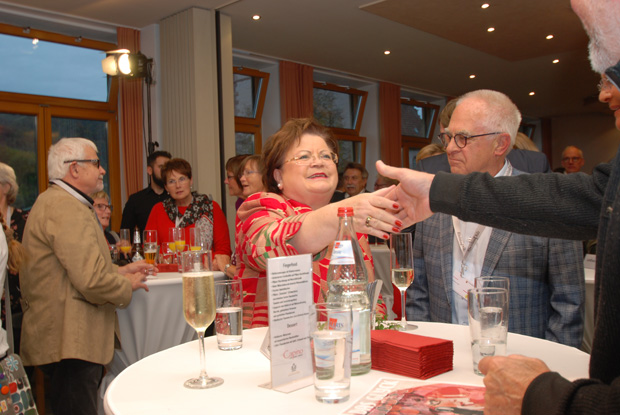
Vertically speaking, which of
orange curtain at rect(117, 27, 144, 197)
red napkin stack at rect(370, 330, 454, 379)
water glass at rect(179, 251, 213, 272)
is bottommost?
red napkin stack at rect(370, 330, 454, 379)

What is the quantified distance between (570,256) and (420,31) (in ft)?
22.0

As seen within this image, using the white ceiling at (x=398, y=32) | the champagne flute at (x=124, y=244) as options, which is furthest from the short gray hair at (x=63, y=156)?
the white ceiling at (x=398, y=32)

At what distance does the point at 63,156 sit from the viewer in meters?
3.11

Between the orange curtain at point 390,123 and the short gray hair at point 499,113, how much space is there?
8.78 metres

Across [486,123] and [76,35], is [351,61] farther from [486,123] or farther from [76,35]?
[486,123]

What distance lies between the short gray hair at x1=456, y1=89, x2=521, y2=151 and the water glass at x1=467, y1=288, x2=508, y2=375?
1.15 meters

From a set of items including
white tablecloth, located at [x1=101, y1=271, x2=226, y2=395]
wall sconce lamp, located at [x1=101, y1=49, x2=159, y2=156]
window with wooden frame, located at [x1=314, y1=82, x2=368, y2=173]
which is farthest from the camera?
window with wooden frame, located at [x1=314, y1=82, x2=368, y2=173]

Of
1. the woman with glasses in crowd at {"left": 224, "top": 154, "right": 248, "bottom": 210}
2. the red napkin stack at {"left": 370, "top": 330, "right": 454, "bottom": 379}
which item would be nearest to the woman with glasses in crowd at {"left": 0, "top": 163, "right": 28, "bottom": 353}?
the woman with glasses in crowd at {"left": 224, "top": 154, "right": 248, "bottom": 210}

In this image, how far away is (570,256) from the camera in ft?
6.31

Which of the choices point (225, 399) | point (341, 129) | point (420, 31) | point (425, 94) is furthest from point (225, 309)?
point (425, 94)

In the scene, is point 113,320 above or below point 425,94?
below

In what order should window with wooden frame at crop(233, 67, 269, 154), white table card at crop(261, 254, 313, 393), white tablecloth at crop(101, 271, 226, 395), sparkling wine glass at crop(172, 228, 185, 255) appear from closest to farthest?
white table card at crop(261, 254, 313, 393), white tablecloth at crop(101, 271, 226, 395), sparkling wine glass at crop(172, 228, 185, 255), window with wooden frame at crop(233, 67, 269, 154)

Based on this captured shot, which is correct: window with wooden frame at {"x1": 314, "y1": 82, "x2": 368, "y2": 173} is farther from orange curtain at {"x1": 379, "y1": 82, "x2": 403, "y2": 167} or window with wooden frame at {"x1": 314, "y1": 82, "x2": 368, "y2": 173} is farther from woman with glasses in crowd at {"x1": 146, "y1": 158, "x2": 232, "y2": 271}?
woman with glasses in crowd at {"x1": 146, "y1": 158, "x2": 232, "y2": 271}

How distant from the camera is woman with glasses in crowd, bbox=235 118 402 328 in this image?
5.33 feet
